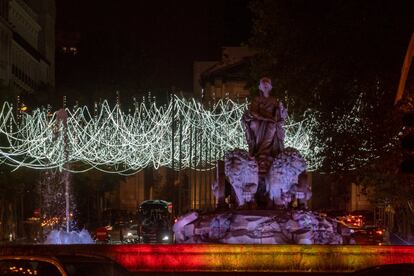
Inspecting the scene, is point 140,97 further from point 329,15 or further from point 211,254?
point 211,254

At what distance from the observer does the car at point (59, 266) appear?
1221 cm

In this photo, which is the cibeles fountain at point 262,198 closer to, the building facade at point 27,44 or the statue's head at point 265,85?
the statue's head at point 265,85

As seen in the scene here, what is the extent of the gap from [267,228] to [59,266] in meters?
14.0

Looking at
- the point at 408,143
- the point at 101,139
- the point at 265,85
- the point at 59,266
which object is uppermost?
the point at 265,85

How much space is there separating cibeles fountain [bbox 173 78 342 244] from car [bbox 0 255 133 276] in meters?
13.0

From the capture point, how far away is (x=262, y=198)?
88.8 ft

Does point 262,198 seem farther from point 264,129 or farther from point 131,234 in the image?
point 131,234

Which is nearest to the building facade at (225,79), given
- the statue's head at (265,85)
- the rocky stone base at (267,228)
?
the statue's head at (265,85)

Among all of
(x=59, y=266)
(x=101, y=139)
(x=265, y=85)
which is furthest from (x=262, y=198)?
(x=101, y=139)

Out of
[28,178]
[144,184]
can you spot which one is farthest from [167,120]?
[144,184]

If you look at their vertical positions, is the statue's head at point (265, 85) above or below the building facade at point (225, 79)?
below

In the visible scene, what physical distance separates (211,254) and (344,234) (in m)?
5.63

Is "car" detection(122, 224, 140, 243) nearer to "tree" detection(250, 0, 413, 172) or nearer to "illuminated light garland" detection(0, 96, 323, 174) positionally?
"illuminated light garland" detection(0, 96, 323, 174)

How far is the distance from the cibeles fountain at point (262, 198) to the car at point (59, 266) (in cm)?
1301
